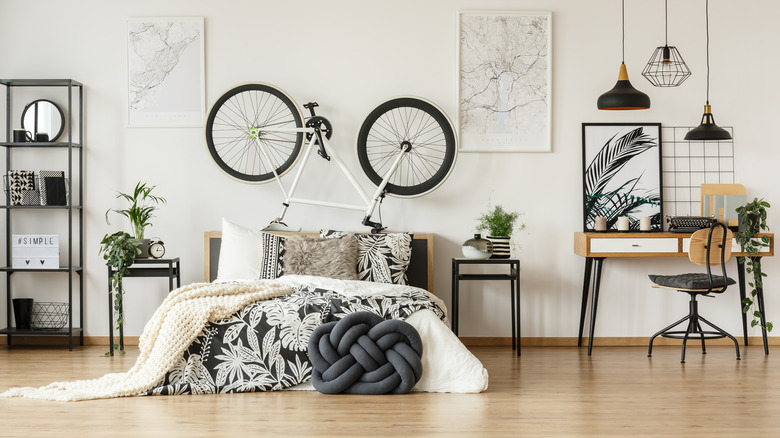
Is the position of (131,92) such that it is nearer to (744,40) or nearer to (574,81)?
Answer: (574,81)

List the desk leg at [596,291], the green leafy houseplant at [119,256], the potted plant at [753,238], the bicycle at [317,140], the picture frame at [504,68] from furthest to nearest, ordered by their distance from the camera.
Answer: the picture frame at [504,68], the bicycle at [317,140], the desk leg at [596,291], the potted plant at [753,238], the green leafy houseplant at [119,256]

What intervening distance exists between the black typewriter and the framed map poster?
10.8ft

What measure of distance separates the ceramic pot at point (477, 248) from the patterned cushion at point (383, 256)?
38 centimetres

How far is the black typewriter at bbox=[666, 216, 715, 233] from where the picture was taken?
4859mm

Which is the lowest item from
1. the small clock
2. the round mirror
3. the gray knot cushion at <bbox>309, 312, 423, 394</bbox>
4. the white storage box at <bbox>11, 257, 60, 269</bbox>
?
the gray knot cushion at <bbox>309, 312, 423, 394</bbox>

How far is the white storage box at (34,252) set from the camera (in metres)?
4.98

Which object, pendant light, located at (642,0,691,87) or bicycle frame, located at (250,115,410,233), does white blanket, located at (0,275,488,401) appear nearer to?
bicycle frame, located at (250,115,410,233)

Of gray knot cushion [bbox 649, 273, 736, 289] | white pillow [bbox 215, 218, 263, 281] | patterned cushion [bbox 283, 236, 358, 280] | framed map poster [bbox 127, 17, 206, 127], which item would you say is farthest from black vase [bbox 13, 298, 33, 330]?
gray knot cushion [bbox 649, 273, 736, 289]

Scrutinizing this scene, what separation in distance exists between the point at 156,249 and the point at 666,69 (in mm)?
3680

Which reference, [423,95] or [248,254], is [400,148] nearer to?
[423,95]

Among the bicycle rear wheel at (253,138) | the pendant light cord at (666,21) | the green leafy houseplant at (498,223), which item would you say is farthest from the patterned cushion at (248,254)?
the pendant light cord at (666,21)

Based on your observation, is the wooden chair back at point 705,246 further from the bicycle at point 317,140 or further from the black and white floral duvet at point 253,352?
the black and white floral duvet at point 253,352

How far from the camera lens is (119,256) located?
469cm

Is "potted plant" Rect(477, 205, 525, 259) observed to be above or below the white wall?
below
